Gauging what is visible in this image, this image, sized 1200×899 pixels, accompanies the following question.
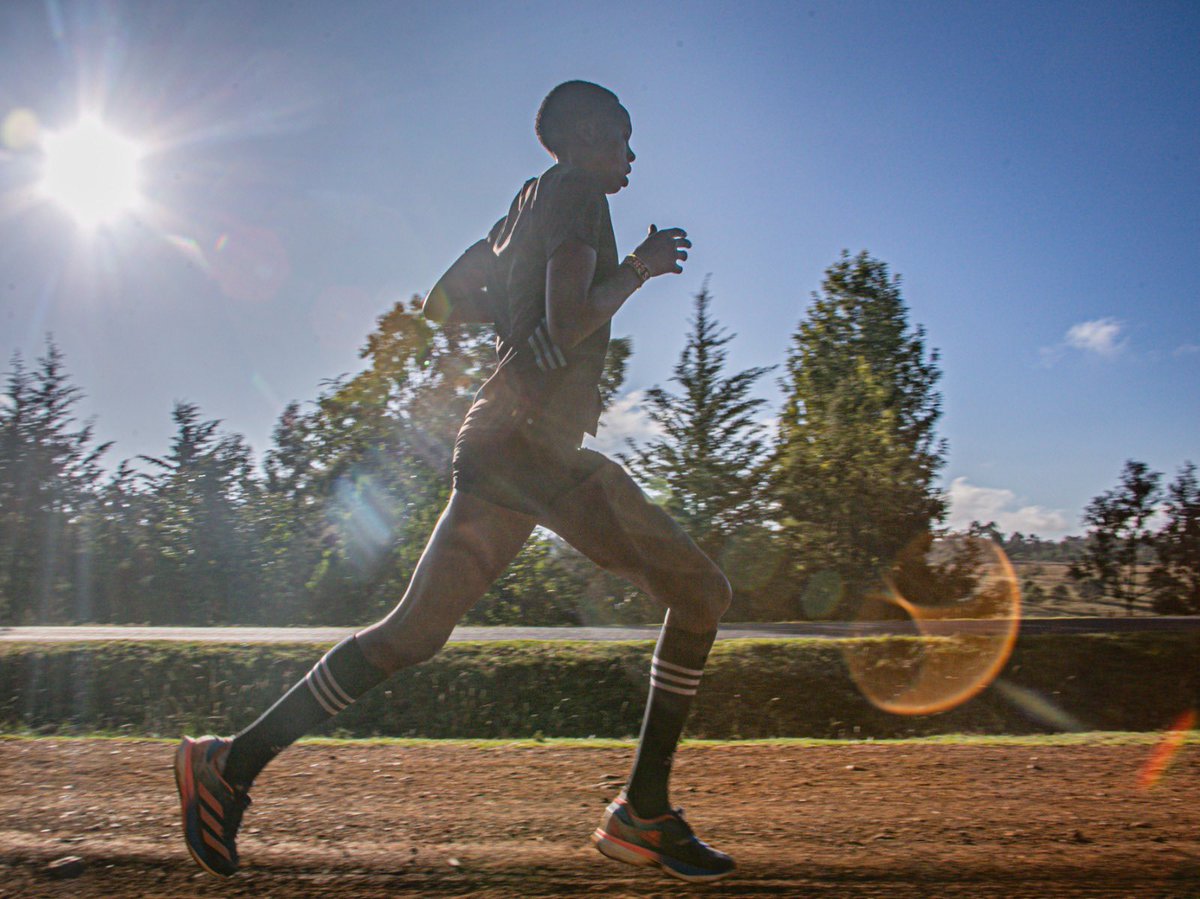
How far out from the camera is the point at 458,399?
17609 millimetres

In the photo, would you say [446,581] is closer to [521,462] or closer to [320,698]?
[521,462]

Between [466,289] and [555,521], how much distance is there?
2.51 feet

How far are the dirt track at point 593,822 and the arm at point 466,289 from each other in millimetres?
1562

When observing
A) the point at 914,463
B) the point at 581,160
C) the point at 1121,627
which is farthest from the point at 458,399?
the point at 581,160

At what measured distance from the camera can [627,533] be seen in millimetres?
2391

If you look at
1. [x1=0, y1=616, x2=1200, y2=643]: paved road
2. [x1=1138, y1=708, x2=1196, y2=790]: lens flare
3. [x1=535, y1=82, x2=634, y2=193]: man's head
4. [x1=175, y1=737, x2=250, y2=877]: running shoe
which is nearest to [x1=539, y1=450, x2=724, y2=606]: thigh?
[x1=535, y1=82, x2=634, y2=193]: man's head

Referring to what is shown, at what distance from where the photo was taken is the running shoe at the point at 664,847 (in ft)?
7.85

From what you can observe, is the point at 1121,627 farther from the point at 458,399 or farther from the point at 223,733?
the point at 458,399

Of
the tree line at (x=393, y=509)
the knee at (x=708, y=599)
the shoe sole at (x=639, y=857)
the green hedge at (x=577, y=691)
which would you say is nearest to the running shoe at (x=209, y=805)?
the shoe sole at (x=639, y=857)

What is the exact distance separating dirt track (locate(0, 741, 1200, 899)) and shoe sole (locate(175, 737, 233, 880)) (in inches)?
2.4

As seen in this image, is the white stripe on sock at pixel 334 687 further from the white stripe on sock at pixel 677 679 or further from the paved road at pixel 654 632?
the paved road at pixel 654 632

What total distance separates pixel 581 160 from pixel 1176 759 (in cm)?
353

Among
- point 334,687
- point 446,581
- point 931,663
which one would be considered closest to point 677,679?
point 446,581

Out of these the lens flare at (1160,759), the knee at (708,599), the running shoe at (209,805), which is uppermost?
the knee at (708,599)
